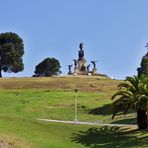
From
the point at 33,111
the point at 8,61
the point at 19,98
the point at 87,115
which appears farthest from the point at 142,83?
the point at 8,61

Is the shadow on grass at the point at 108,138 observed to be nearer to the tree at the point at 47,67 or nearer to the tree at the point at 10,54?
the tree at the point at 10,54

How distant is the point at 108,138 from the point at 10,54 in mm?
90194

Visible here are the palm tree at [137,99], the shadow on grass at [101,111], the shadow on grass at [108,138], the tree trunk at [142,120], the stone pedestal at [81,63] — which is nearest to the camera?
the shadow on grass at [108,138]

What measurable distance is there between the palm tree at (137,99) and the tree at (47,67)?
114m

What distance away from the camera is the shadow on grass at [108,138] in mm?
35188

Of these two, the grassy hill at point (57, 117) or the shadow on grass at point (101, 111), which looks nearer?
the grassy hill at point (57, 117)

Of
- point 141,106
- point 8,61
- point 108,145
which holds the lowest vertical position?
point 108,145

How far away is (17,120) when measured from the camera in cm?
4066

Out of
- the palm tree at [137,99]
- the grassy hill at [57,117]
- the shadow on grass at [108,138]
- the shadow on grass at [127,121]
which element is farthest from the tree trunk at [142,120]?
the shadow on grass at [127,121]

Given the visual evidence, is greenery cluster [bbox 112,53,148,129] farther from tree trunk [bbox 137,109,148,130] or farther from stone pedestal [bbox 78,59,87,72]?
stone pedestal [bbox 78,59,87,72]

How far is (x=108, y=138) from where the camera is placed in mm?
37625

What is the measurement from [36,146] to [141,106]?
11850 millimetres

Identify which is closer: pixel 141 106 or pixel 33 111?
pixel 141 106

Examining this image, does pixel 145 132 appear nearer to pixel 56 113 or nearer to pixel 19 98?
pixel 56 113
